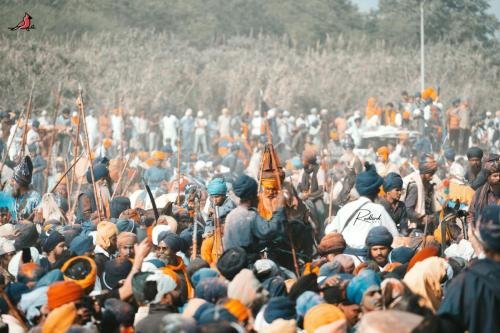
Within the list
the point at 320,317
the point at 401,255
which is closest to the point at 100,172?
the point at 401,255

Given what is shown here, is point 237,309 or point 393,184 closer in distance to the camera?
point 237,309

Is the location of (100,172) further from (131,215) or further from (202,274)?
(202,274)

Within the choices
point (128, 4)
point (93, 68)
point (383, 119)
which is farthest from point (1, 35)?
point (128, 4)

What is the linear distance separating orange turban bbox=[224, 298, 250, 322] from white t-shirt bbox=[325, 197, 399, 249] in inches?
127

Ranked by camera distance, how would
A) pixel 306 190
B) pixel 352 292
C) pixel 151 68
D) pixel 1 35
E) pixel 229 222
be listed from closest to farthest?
pixel 352 292, pixel 229 222, pixel 306 190, pixel 1 35, pixel 151 68

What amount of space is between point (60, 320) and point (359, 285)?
80.9 inches

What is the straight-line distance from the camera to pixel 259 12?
221 ft

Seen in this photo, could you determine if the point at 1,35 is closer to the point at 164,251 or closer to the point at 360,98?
the point at 360,98

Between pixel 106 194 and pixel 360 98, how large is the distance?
3360 centimetres

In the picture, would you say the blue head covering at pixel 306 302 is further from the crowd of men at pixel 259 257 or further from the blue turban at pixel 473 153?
the blue turban at pixel 473 153

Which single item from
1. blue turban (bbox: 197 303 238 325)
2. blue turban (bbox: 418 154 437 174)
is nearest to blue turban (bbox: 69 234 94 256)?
blue turban (bbox: 197 303 238 325)

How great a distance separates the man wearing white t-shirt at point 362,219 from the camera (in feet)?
36.7

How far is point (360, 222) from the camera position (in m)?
11.3

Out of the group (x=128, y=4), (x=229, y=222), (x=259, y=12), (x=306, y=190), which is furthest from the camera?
(x=259, y=12)
